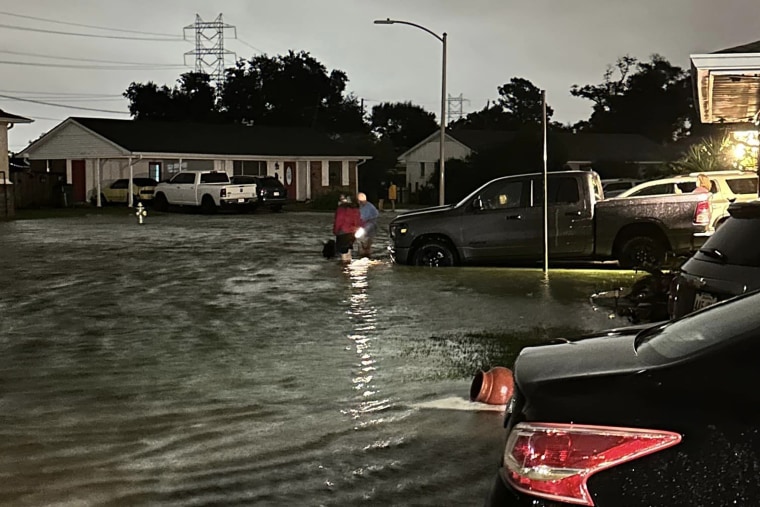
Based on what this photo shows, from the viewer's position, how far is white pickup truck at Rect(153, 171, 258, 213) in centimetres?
4481

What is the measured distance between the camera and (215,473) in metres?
6.58

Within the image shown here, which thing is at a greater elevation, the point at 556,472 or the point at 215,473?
the point at 556,472

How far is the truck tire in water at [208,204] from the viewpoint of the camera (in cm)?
4497

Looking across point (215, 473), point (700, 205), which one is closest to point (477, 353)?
point (215, 473)

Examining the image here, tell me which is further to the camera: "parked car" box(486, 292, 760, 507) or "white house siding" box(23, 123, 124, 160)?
"white house siding" box(23, 123, 124, 160)

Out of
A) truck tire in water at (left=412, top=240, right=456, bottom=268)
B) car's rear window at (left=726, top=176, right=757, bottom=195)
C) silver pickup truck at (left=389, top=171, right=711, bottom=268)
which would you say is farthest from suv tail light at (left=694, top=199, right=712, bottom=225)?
truck tire in water at (left=412, top=240, right=456, bottom=268)

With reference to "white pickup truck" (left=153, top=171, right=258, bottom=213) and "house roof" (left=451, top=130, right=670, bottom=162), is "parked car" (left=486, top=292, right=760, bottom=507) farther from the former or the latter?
"house roof" (left=451, top=130, right=670, bottom=162)

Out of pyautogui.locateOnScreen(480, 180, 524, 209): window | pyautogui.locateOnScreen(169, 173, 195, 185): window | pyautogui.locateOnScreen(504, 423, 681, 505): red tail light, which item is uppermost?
pyautogui.locateOnScreen(169, 173, 195, 185): window

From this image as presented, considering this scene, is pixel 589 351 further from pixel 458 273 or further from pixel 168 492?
pixel 458 273

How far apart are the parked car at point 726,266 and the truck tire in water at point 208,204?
38.3m

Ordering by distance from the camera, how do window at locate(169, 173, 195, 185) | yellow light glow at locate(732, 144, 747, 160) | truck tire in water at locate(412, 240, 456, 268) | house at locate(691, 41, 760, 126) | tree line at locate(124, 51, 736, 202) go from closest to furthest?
house at locate(691, 41, 760, 126)
truck tire in water at locate(412, 240, 456, 268)
yellow light glow at locate(732, 144, 747, 160)
window at locate(169, 173, 195, 185)
tree line at locate(124, 51, 736, 202)

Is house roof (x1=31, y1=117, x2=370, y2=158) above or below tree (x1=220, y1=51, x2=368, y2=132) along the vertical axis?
below

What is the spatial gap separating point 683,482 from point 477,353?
292 inches

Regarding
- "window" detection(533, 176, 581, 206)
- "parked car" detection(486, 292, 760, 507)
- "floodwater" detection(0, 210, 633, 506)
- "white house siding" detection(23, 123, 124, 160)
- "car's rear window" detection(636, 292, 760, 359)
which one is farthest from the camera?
"white house siding" detection(23, 123, 124, 160)
